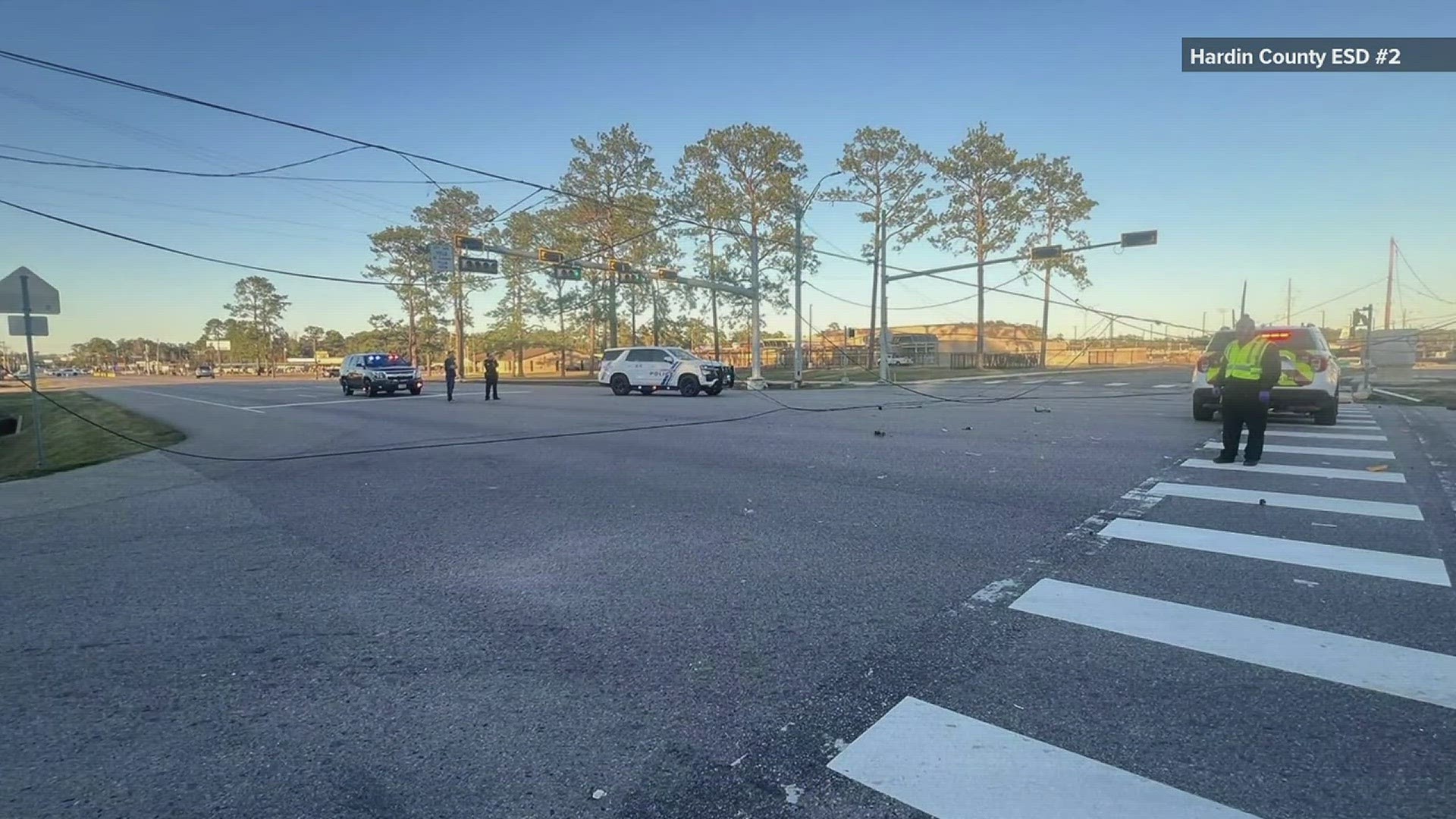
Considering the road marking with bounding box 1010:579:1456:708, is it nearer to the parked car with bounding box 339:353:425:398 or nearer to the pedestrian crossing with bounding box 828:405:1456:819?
the pedestrian crossing with bounding box 828:405:1456:819

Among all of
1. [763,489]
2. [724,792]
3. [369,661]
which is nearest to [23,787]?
[369,661]

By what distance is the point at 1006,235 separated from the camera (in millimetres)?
44375

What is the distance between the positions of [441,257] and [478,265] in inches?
54.5

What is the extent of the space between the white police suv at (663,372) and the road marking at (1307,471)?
59.6 ft

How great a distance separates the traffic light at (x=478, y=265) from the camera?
87.2 ft

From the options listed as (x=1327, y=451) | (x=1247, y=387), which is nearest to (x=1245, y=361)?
(x=1247, y=387)

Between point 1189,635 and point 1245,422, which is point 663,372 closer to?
point 1245,422

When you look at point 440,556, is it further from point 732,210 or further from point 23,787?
point 732,210

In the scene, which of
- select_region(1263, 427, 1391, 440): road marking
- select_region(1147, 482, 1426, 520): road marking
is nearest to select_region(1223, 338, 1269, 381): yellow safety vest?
select_region(1147, 482, 1426, 520): road marking

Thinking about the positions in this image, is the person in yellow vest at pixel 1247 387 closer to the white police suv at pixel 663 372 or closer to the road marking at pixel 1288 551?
the road marking at pixel 1288 551

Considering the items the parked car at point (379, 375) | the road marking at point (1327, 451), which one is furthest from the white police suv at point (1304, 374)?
the parked car at point (379, 375)

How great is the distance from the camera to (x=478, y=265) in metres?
26.9

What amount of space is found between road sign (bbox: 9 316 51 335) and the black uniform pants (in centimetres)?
1675

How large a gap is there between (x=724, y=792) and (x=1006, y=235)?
4741cm
